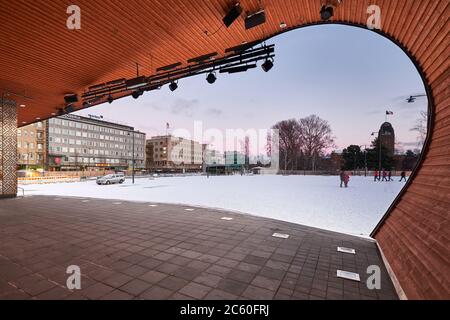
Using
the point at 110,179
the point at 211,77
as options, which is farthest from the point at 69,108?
the point at 110,179

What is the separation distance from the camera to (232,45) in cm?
717

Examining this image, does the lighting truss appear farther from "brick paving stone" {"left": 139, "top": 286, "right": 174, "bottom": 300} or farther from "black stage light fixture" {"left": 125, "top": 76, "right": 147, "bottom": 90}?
"brick paving stone" {"left": 139, "top": 286, "right": 174, "bottom": 300}

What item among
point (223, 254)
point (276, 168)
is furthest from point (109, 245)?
point (276, 168)

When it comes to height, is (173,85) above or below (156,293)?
above

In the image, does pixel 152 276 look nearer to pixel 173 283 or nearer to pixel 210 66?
pixel 173 283

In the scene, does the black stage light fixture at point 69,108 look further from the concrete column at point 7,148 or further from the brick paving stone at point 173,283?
the brick paving stone at point 173,283

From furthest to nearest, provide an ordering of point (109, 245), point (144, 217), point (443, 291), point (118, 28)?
point (144, 217) → point (118, 28) → point (109, 245) → point (443, 291)

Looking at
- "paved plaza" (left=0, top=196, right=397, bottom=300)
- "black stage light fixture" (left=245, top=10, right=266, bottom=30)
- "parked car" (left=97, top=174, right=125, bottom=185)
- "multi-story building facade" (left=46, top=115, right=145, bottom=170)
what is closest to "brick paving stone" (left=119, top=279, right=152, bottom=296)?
"paved plaza" (left=0, top=196, right=397, bottom=300)

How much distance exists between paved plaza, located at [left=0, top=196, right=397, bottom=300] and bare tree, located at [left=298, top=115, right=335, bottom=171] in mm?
41050

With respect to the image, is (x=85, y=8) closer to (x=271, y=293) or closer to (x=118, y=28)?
(x=118, y=28)

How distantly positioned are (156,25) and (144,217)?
5.93m

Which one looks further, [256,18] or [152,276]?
[256,18]

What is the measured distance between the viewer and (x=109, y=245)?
4695mm

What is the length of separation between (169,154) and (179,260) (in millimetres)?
90426
